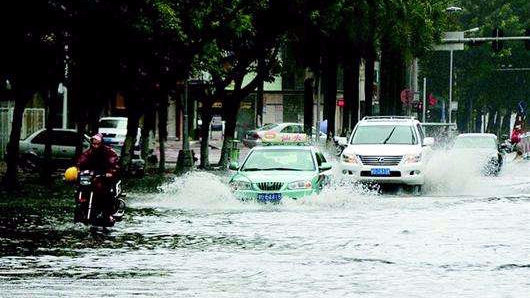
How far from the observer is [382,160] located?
33406mm

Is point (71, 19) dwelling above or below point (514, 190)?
above

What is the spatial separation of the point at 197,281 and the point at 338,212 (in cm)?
1167

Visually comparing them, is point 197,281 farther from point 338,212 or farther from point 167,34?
point 167,34

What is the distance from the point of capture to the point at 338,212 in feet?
84.9

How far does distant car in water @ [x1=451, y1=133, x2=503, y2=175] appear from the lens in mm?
45094

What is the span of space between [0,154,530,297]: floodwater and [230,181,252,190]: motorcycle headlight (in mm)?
398

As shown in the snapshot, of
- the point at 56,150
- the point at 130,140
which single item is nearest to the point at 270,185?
the point at 130,140

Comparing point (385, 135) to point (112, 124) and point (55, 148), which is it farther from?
point (112, 124)

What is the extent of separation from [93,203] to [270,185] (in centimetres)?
526

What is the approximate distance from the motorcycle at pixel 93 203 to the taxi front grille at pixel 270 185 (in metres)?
4.82

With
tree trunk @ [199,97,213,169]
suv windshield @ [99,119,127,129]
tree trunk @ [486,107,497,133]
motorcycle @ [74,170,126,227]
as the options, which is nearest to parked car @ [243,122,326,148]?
suv windshield @ [99,119,127,129]

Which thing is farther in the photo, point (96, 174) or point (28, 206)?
point (28, 206)

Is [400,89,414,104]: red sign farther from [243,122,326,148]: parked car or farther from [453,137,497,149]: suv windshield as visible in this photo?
[453,137,497,149]: suv windshield

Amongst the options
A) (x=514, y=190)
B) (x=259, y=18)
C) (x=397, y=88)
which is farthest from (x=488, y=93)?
(x=514, y=190)
